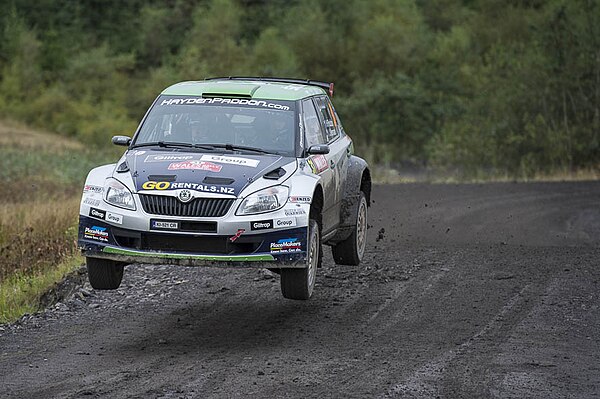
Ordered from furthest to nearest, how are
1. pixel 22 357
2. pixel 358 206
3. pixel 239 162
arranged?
pixel 358 206 < pixel 239 162 < pixel 22 357

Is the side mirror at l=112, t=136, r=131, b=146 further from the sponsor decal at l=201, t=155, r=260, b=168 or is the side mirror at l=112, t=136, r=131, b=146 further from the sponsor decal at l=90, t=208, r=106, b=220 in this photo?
the sponsor decal at l=90, t=208, r=106, b=220

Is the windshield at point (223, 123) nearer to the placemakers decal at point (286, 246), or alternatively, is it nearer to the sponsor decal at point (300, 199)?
the sponsor decal at point (300, 199)

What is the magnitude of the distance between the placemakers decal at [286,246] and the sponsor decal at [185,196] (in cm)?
78

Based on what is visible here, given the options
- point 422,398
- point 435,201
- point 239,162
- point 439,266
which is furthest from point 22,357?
point 435,201

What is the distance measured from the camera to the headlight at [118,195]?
873 cm

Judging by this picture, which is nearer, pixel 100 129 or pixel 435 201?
pixel 435 201

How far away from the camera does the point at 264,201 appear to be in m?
8.69

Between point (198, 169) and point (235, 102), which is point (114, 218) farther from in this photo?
point (235, 102)

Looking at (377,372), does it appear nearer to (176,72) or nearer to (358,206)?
(358,206)

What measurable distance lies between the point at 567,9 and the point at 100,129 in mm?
42743

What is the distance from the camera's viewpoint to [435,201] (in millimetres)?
20312

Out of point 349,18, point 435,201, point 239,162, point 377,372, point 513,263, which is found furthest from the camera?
point 349,18

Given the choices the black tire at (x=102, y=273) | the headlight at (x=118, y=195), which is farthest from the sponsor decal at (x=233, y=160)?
the black tire at (x=102, y=273)

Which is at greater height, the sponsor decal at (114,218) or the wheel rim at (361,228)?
the sponsor decal at (114,218)
